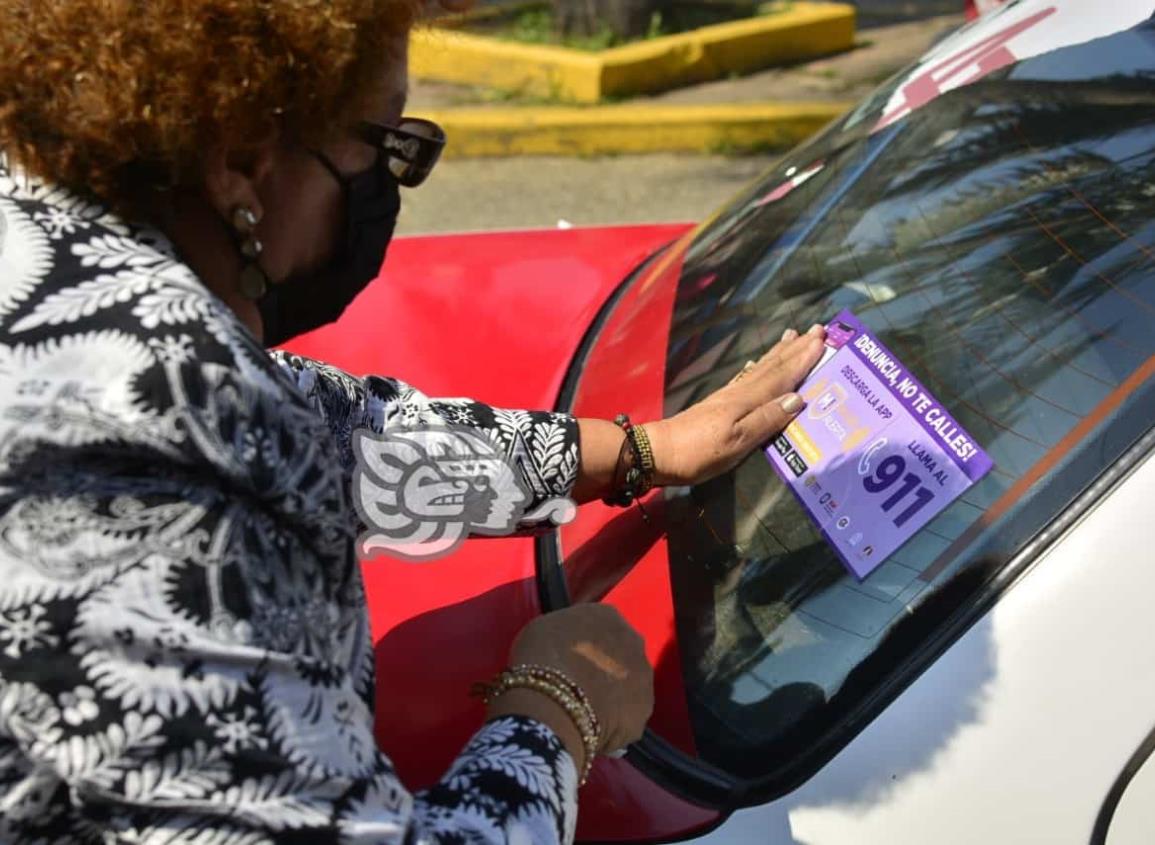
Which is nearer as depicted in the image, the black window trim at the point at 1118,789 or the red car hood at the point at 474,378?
the black window trim at the point at 1118,789

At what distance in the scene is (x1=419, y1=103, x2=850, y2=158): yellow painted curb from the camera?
20.6 feet

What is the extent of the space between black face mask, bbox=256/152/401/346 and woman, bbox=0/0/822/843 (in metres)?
0.09

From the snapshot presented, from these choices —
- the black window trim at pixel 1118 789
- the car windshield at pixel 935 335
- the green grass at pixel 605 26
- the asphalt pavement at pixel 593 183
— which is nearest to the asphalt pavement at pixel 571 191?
the asphalt pavement at pixel 593 183

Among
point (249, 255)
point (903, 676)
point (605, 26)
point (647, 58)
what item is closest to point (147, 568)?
point (249, 255)

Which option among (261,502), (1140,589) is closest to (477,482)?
(261,502)

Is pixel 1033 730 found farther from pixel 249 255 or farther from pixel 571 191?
pixel 571 191

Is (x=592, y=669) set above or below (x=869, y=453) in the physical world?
below

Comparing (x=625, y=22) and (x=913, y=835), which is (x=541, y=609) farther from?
(x=625, y=22)

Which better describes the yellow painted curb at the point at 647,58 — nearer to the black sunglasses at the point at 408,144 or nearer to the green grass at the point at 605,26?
the green grass at the point at 605,26

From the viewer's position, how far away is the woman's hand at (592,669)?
1.29 metres

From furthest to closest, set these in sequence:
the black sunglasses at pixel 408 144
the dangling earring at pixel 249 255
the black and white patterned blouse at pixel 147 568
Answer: the black sunglasses at pixel 408 144 < the dangling earring at pixel 249 255 < the black and white patterned blouse at pixel 147 568

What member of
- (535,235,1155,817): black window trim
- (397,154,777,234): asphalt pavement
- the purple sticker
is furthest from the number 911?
(397,154,777,234): asphalt pavement

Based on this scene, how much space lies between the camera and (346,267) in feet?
4.23

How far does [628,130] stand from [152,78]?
17.8 ft
